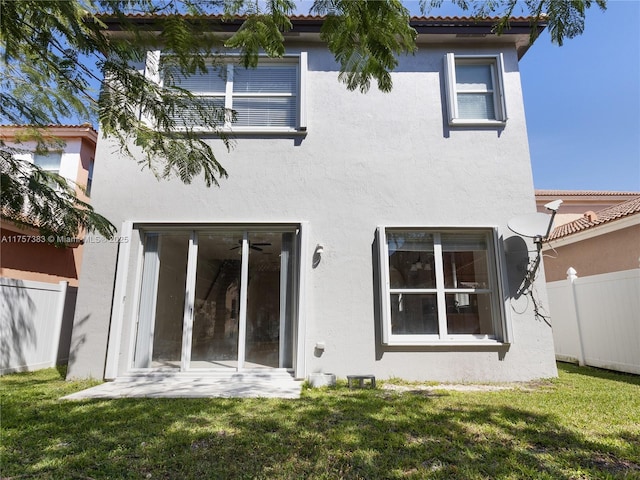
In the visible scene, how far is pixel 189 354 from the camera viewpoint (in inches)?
273

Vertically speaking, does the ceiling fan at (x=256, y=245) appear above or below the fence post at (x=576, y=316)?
above

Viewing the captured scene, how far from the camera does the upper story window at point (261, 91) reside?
26.2ft

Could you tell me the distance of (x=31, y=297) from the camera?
7.86 m

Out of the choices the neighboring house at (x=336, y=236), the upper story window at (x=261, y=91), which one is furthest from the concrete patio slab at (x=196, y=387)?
the upper story window at (x=261, y=91)

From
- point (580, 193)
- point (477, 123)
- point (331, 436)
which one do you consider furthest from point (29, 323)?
point (580, 193)

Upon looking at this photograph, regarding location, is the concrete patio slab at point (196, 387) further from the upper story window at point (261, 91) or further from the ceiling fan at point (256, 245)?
the upper story window at point (261, 91)

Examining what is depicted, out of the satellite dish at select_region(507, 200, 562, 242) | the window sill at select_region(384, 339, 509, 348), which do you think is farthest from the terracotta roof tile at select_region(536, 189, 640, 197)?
the window sill at select_region(384, 339, 509, 348)

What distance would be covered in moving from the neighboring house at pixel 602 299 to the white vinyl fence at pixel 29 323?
451 inches

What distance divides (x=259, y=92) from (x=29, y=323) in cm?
702

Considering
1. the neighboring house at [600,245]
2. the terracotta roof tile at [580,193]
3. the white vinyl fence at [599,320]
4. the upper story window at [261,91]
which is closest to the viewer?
the white vinyl fence at [599,320]

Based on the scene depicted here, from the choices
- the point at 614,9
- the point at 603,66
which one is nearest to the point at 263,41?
the point at 614,9

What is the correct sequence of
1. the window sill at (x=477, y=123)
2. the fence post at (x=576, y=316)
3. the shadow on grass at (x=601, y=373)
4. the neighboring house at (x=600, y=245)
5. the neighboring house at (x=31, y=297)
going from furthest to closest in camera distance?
the neighboring house at (x=600, y=245)
the fence post at (x=576, y=316)
the window sill at (x=477, y=123)
the shadow on grass at (x=601, y=373)
the neighboring house at (x=31, y=297)

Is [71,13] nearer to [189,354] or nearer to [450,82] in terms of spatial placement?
[189,354]

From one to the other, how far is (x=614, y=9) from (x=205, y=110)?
16.8 ft
